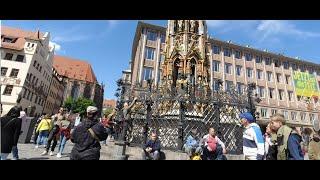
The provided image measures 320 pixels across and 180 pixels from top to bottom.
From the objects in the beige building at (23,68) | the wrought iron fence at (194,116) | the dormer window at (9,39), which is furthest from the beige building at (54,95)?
the wrought iron fence at (194,116)

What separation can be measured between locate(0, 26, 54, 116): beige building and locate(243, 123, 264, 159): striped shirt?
36562 mm

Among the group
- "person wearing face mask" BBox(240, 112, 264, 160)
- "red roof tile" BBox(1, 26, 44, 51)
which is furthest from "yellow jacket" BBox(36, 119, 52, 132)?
"red roof tile" BBox(1, 26, 44, 51)

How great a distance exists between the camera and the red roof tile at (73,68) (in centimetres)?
8756

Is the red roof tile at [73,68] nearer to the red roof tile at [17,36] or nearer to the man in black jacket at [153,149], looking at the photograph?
the red roof tile at [17,36]

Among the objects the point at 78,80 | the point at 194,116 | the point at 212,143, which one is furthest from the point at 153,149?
the point at 78,80

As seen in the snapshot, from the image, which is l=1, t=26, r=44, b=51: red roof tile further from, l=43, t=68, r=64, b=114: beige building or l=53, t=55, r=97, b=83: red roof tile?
l=53, t=55, r=97, b=83: red roof tile

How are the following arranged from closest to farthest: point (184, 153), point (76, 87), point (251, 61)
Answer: point (184, 153) → point (251, 61) → point (76, 87)

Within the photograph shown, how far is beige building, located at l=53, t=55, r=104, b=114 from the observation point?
261 feet

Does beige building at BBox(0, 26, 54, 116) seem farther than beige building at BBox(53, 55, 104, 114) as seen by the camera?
No
